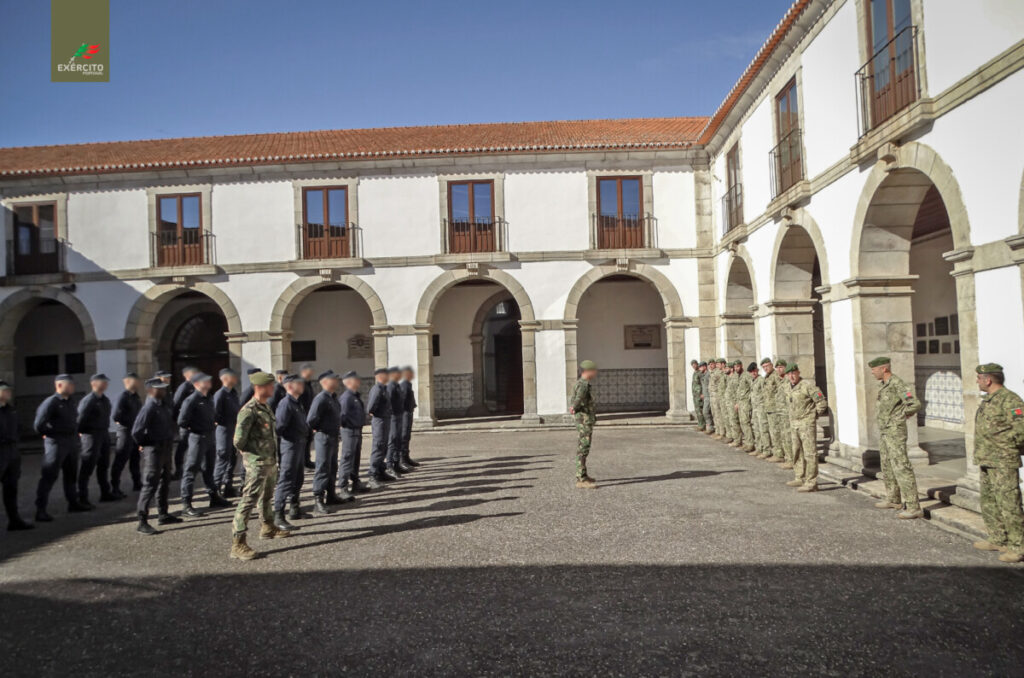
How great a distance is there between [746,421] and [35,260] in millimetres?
16991

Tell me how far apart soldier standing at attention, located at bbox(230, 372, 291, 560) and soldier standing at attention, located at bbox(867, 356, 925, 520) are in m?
5.85

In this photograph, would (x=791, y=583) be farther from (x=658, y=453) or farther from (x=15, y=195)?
(x=15, y=195)

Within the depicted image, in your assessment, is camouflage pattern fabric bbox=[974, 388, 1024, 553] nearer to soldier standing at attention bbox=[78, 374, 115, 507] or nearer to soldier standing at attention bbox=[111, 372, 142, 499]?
soldier standing at attention bbox=[111, 372, 142, 499]

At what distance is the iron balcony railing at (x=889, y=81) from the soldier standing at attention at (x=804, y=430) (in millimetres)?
3218

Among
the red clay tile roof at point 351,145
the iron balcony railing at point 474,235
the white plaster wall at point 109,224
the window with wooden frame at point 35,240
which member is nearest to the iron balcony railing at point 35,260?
the window with wooden frame at point 35,240

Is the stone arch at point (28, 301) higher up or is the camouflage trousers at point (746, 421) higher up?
the stone arch at point (28, 301)

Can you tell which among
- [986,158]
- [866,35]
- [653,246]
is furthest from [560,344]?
[986,158]

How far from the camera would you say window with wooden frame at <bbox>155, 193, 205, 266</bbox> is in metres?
16.0

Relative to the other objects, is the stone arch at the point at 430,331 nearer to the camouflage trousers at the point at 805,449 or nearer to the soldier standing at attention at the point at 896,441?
the camouflage trousers at the point at 805,449

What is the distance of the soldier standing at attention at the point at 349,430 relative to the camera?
7.67 metres

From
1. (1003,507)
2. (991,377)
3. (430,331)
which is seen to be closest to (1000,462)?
(1003,507)

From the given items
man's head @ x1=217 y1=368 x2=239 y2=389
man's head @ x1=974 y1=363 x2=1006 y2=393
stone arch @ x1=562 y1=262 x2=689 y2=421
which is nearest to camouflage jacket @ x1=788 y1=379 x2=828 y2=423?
man's head @ x1=974 y1=363 x2=1006 y2=393

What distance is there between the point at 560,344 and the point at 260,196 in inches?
322

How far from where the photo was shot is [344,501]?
7652 mm
